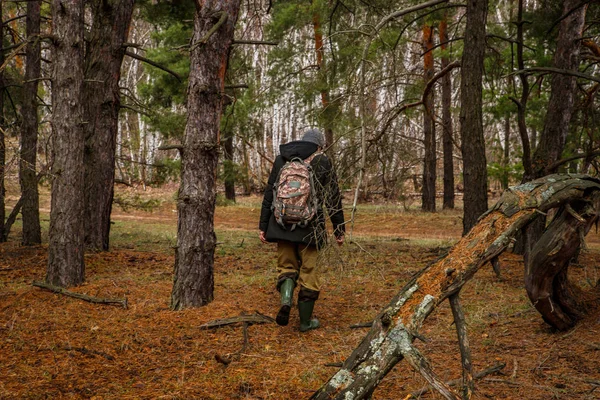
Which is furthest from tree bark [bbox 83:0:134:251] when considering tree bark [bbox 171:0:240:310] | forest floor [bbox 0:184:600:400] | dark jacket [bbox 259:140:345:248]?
dark jacket [bbox 259:140:345:248]

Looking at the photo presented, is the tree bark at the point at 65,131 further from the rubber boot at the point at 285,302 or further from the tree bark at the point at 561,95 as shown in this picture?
the tree bark at the point at 561,95

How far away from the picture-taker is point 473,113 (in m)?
9.37

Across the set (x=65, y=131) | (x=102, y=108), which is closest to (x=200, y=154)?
(x=65, y=131)

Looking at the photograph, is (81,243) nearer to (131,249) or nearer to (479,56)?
(131,249)

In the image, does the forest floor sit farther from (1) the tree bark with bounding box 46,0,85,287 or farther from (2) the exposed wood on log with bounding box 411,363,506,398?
(1) the tree bark with bounding box 46,0,85,287

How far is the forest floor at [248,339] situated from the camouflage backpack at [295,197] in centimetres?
54

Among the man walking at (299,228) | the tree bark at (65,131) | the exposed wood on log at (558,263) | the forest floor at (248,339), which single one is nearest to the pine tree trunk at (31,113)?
the forest floor at (248,339)

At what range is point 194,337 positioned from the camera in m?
6.00

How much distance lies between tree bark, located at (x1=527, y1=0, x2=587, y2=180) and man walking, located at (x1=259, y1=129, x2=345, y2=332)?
4675 millimetres

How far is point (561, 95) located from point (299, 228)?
5760mm

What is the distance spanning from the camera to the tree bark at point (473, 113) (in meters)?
9.31

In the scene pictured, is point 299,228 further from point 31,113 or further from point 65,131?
point 31,113

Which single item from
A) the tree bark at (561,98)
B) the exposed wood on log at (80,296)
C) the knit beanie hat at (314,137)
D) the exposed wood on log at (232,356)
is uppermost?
the tree bark at (561,98)

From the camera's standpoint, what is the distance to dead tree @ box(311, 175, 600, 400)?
3.37 metres
